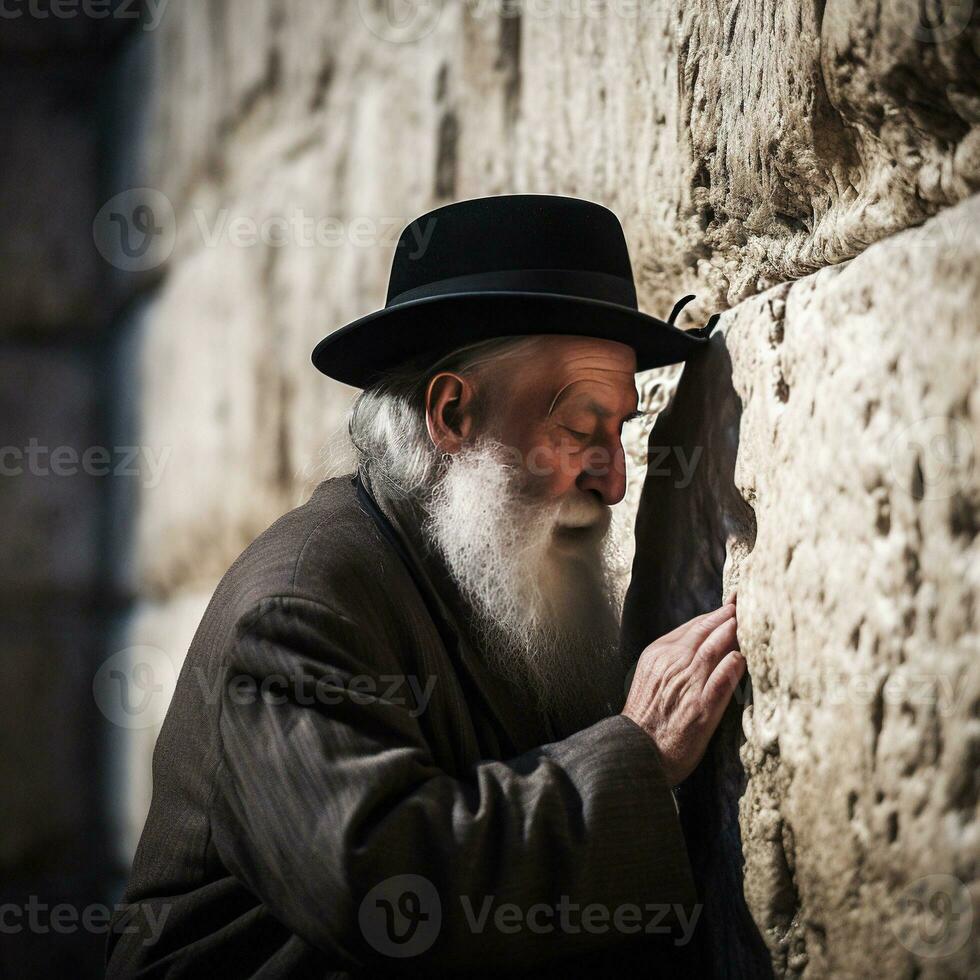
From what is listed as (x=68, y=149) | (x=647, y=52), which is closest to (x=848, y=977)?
(x=647, y=52)

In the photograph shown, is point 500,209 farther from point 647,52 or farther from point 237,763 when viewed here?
point 237,763

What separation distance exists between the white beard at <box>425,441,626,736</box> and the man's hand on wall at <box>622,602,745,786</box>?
22 cm

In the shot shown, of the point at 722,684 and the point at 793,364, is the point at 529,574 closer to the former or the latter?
the point at 722,684

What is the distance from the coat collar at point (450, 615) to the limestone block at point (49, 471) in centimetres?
275

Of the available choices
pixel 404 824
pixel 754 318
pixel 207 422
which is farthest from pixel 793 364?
pixel 207 422

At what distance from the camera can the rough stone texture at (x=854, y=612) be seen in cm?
110

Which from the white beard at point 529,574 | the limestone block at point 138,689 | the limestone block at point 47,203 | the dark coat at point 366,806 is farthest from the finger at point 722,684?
the limestone block at point 47,203

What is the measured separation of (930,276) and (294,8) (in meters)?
2.52

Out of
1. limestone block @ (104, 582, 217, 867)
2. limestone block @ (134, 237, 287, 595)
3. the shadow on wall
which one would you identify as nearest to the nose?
the shadow on wall

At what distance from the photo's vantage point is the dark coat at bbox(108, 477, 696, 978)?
50.6 inches

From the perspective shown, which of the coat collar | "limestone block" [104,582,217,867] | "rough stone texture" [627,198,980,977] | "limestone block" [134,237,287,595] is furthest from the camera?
"limestone block" [104,582,217,867]

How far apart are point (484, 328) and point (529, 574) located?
1.30ft

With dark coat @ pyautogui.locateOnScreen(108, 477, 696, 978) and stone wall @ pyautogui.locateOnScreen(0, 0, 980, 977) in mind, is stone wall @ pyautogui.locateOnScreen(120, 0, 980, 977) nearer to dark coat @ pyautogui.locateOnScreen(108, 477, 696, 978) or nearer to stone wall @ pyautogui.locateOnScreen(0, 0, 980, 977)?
stone wall @ pyautogui.locateOnScreen(0, 0, 980, 977)

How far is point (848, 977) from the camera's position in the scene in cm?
125
